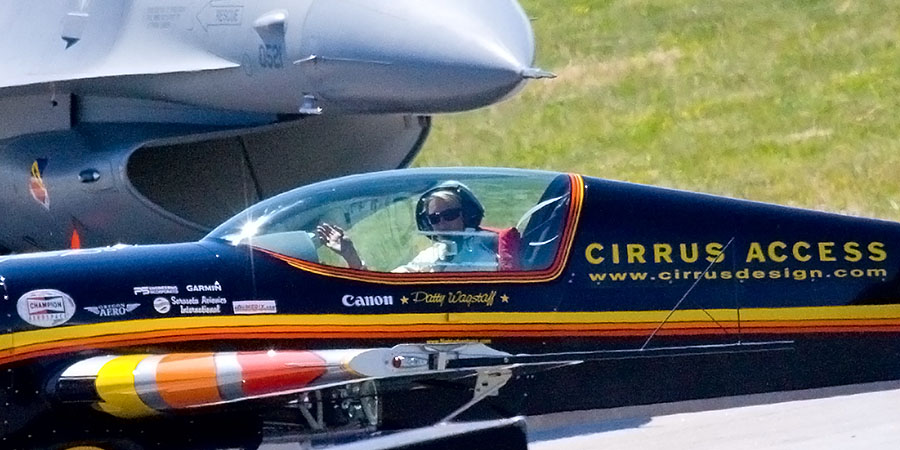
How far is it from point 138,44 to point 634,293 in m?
6.56

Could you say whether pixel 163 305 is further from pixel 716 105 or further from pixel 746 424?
pixel 716 105

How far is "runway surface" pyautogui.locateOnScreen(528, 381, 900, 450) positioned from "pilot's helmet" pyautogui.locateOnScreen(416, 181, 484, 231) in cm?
92

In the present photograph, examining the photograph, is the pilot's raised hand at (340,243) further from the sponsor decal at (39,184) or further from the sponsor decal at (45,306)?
the sponsor decal at (39,184)

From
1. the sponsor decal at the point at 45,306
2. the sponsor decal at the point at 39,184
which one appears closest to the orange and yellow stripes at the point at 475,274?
the sponsor decal at the point at 45,306

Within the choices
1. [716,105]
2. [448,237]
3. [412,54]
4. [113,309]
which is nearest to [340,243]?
[448,237]

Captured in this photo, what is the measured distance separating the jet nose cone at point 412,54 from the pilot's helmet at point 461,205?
3732mm

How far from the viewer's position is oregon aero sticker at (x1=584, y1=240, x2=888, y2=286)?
6.00 metres

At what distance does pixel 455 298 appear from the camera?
19.9 feet

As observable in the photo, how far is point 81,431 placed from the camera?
19.9 feet

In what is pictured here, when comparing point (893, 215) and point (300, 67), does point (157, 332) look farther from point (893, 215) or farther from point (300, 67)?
point (893, 215)

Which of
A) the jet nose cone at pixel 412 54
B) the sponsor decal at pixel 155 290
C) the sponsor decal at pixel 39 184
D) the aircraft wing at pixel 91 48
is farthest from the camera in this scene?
the sponsor decal at pixel 39 184

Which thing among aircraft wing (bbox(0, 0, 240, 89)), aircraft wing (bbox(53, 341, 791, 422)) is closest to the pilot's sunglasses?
aircraft wing (bbox(53, 341, 791, 422))

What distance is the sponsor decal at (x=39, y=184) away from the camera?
11.6 meters

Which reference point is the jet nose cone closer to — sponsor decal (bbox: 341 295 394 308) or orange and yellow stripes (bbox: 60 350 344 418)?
sponsor decal (bbox: 341 295 394 308)
